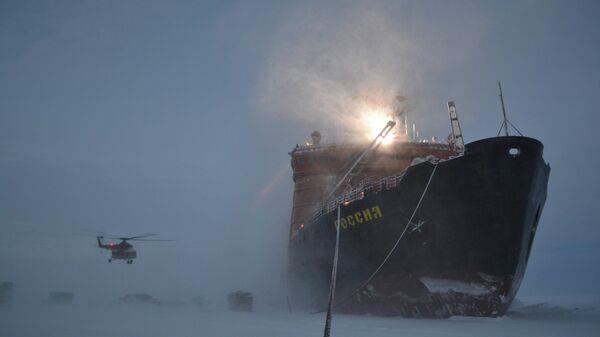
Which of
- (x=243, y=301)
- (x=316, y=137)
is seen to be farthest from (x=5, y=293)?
(x=316, y=137)

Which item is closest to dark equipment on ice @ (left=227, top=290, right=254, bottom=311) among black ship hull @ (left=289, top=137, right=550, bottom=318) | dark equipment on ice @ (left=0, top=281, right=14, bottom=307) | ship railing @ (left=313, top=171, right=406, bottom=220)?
ship railing @ (left=313, top=171, right=406, bottom=220)

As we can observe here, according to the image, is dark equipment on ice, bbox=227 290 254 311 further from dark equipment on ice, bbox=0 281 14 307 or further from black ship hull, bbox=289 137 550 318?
dark equipment on ice, bbox=0 281 14 307

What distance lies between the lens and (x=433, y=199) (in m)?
13.7

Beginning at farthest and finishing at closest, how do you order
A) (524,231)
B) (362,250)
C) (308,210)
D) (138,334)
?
(308,210) → (362,250) → (524,231) → (138,334)

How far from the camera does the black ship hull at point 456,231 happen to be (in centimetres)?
1277

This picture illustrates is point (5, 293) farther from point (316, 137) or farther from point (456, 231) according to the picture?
point (456, 231)

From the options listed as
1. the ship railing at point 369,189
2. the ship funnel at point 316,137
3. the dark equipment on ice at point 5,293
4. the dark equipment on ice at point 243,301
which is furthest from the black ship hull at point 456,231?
the dark equipment on ice at point 5,293

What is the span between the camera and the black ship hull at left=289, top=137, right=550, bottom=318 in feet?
41.9

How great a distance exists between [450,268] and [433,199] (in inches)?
104

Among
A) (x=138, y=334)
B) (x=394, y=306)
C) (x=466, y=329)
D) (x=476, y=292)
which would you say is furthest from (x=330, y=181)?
(x=138, y=334)

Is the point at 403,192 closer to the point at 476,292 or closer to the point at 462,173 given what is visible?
the point at 462,173

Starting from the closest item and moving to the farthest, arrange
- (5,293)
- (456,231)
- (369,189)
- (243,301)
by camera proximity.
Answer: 1. (456,231)
2. (369,189)
3. (243,301)
4. (5,293)

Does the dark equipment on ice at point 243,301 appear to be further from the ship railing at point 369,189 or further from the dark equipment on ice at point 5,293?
the dark equipment on ice at point 5,293

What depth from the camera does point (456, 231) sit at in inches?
523
